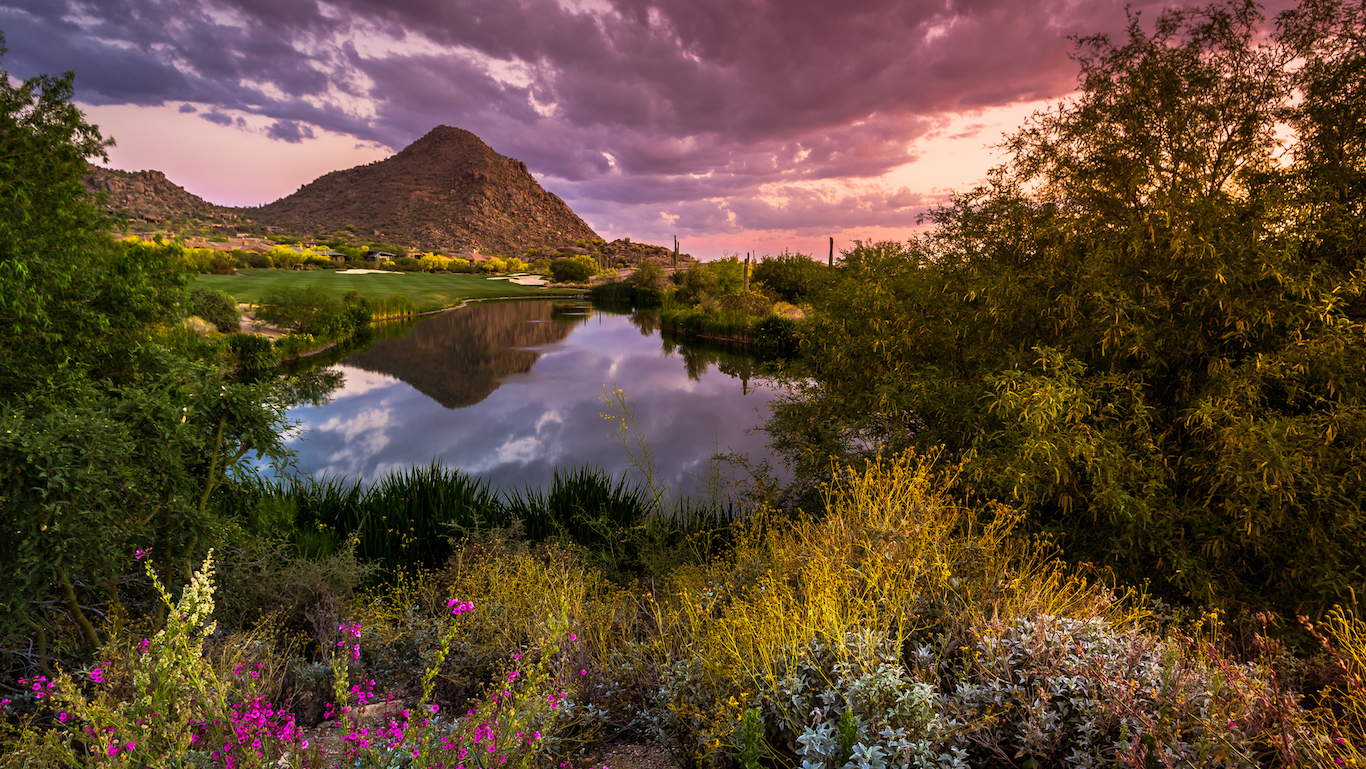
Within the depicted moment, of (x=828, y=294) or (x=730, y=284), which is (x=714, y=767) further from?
(x=730, y=284)

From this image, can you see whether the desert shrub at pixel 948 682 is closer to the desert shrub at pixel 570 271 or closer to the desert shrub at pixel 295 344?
the desert shrub at pixel 295 344

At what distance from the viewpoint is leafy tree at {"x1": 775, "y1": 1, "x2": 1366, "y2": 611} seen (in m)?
4.48

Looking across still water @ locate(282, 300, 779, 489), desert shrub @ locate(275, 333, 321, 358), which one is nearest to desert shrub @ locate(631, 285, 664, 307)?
still water @ locate(282, 300, 779, 489)

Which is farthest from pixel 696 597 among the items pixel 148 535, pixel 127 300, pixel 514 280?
pixel 514 280

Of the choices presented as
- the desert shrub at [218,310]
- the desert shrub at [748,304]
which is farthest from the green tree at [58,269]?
the desert shrub at [748,304]

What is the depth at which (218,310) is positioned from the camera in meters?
17.4

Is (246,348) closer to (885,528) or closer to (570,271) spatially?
(885,528)

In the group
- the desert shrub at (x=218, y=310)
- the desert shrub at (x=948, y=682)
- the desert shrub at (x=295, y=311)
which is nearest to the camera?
the desert shrub at (x=948, y=682)

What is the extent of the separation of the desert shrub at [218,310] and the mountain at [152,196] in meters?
62.3

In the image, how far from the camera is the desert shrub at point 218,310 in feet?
54.4

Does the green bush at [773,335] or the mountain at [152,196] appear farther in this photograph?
the mountain at [152,196]

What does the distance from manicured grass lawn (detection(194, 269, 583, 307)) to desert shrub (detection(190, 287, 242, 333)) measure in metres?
1.16

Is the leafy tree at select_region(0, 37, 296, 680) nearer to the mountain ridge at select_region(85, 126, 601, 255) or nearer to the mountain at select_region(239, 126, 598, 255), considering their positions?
the mountain ridge at select_region(85, 126, 601, 255)

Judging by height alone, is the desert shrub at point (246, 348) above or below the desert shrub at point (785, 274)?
below
